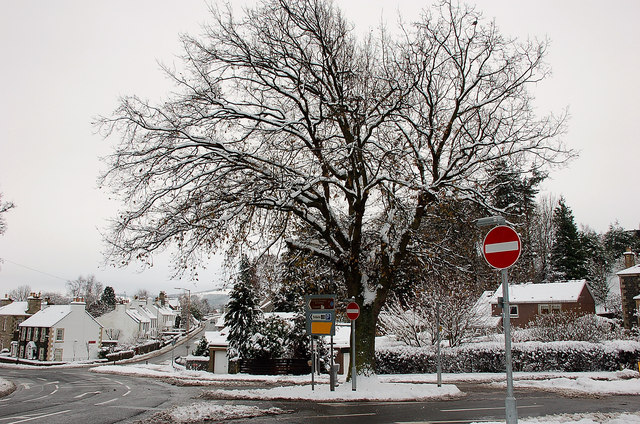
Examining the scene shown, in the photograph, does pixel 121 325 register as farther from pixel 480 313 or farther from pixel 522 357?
pixel 522 357

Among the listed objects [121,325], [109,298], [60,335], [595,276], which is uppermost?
[595,276]

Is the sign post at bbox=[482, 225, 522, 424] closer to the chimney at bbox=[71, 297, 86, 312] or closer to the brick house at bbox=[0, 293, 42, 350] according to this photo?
the chimney at bbox=[71, 297, 86, 312]

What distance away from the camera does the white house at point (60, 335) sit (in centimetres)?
5931

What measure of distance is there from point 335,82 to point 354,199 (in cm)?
406

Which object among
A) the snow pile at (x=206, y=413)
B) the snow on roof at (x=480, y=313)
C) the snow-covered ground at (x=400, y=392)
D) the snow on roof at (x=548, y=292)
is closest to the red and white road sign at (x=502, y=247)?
the snow-covered ground at (x=400, y=392)

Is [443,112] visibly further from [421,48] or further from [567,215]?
[567,215]

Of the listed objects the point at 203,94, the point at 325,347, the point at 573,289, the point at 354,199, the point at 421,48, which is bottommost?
the point at 325,347

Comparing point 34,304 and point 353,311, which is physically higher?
point 353,311

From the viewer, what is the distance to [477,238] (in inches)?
Answer: 607

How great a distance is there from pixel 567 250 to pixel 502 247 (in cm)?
6238

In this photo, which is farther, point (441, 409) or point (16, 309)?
point (16, 309)

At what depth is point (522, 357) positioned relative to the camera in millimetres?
25328

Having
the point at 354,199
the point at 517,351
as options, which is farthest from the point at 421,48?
the point at 517,351

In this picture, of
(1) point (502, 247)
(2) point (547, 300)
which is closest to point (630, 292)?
(2) point (547, 300)
